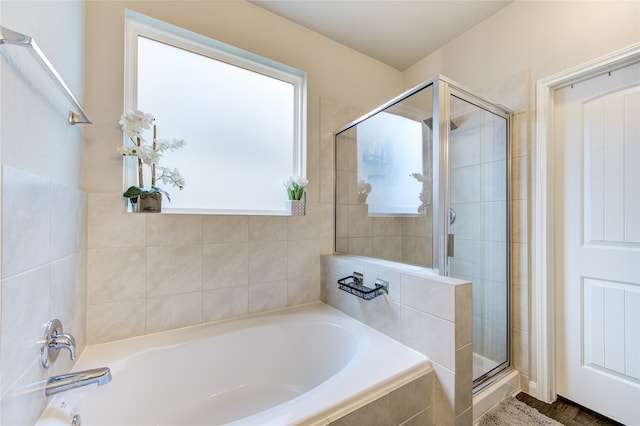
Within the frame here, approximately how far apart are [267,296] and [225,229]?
0.54 meters

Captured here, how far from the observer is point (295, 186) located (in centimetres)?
180

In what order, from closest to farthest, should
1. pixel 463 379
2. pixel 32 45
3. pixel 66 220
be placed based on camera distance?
1. pixel 32 45
2. pixel 66 220
3. pixel 463 379

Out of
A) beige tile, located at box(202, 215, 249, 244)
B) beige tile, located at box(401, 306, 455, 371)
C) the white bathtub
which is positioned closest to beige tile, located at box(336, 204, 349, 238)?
the white bathtub

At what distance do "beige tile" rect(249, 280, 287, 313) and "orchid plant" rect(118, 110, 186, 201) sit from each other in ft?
2.64

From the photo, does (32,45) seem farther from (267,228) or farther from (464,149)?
(464,149)

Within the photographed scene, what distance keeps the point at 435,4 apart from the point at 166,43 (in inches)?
68.9

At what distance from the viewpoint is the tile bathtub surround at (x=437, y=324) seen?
108cm

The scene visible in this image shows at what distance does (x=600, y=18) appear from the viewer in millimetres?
1336

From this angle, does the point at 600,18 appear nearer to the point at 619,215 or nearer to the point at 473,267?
the point at 619,215

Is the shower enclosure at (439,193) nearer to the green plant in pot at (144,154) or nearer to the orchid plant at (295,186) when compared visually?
the orchid plant at (295,186)

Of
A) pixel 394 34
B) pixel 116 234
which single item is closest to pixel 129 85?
pixel 116 234

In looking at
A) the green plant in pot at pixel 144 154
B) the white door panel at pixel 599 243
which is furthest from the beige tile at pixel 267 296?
the white door panel at pixel 599 243

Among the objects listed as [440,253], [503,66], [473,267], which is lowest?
[473,267]

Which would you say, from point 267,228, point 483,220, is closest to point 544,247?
point 483,220
